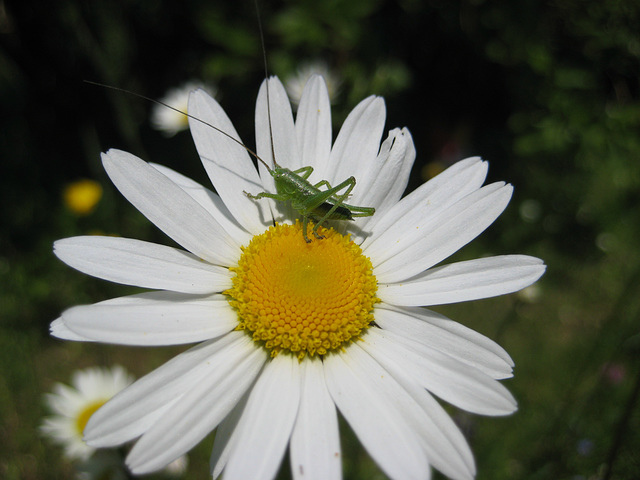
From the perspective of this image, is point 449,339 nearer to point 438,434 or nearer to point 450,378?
point 450,378

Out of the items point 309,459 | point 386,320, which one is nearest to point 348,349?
point 386,320


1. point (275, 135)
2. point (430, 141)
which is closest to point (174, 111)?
point (430, 141)

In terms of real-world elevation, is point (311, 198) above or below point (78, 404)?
below

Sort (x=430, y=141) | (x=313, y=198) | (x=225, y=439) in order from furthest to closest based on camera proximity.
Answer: (x=430, y=141)
(x=313, y=198)
(x=225, y=439)

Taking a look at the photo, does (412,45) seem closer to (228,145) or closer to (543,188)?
(543,188)

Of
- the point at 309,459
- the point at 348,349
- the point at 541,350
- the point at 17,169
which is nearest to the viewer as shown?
the point at 309,459

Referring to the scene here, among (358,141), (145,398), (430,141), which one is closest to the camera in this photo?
(145,398)

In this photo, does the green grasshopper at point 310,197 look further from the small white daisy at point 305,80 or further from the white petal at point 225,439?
the small white daisy at point 305,80

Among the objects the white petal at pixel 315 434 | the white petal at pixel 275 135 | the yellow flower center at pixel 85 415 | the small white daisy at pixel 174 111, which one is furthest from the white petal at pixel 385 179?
the small white daisy at pixel 174 111
